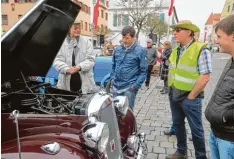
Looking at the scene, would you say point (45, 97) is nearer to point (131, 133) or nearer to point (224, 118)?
point (131, 133)

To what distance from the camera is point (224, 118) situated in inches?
77.4

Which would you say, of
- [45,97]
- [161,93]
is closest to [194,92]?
[45,97]

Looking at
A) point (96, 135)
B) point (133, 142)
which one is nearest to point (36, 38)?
point (96, 135)

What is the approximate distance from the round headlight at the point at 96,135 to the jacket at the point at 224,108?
896 millimetres

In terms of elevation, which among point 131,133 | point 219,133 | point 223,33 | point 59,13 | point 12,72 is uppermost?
point 59,13

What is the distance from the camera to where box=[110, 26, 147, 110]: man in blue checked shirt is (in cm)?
390

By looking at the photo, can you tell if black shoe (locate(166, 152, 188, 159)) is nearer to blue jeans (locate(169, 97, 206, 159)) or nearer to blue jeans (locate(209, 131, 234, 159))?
blue jeans (locate(169, 97, 206, 159))

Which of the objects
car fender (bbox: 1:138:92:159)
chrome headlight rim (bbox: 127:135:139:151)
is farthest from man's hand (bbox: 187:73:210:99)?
car fender (bbox: 1:138:92:159)

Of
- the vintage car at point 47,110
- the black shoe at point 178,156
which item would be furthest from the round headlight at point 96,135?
the black shoe at point 178,156

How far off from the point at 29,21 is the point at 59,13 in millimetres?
443

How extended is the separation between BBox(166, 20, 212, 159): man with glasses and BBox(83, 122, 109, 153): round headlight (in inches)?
59.5

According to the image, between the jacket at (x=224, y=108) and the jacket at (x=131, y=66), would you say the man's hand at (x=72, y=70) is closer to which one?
the jacket at (x=131, y=66)

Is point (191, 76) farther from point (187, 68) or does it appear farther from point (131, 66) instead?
point (131, 66)

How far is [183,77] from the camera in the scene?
3150mm
